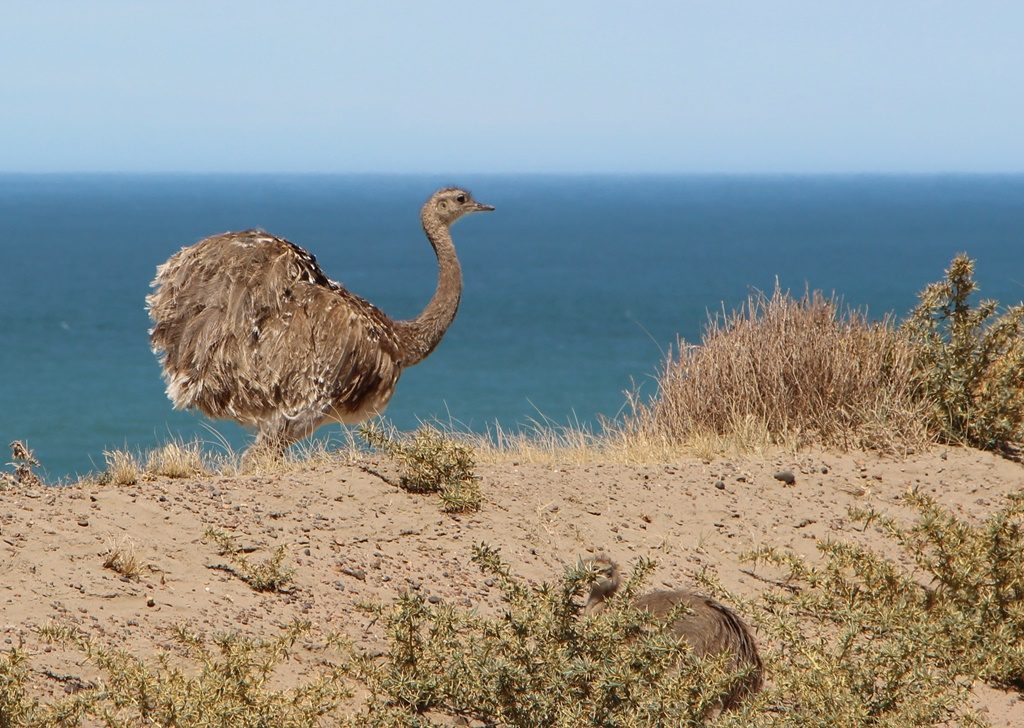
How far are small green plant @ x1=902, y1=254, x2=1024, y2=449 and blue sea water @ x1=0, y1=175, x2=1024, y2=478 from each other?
3.41 feet

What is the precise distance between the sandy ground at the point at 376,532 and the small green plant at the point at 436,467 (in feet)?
0.30

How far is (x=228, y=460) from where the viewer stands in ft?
28.4

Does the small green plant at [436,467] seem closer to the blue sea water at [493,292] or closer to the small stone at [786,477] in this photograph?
the small stone at [786,477]

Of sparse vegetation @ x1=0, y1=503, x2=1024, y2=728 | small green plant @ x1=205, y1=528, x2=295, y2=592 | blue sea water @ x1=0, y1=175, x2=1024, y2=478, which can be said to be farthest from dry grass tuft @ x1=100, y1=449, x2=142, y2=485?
blue sea water @ x1=0, y1=175, x2=1024, y2=478

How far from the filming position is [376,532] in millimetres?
7328

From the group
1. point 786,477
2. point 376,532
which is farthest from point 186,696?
point 786,477

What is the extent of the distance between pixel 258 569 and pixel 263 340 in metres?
2.66

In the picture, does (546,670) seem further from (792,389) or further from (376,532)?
(792,389)

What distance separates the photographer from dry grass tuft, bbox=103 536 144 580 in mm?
6391

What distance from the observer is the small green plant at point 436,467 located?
7711 millimetres

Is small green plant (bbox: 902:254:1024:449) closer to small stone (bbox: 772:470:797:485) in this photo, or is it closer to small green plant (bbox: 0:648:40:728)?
small stone (bbox: 772:470:797:485)

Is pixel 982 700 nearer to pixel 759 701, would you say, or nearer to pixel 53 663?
pixel 759 701

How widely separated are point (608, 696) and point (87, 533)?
2816 millimetres

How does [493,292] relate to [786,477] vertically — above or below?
below
